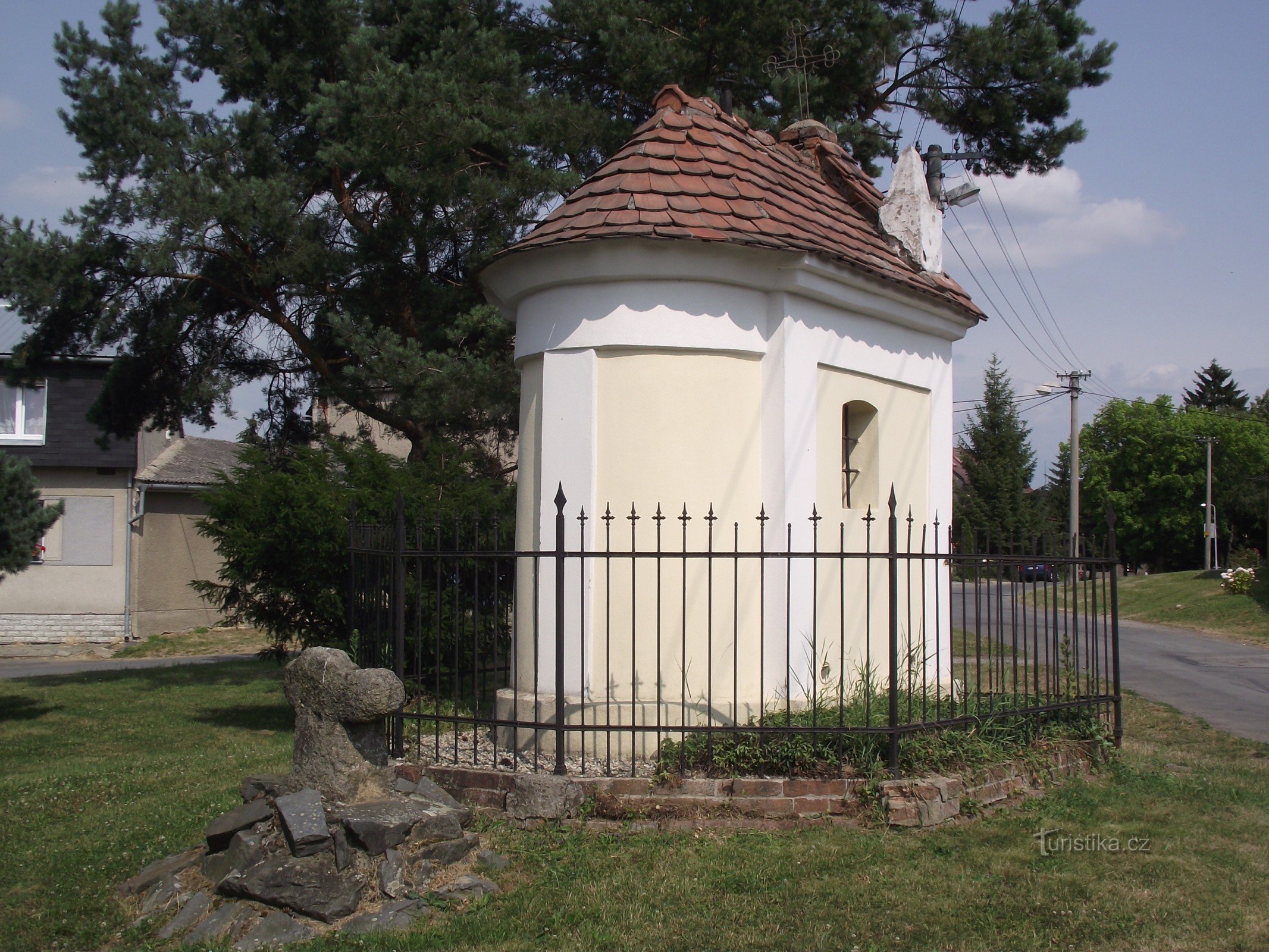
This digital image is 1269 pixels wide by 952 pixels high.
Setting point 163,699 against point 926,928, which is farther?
point 163,699

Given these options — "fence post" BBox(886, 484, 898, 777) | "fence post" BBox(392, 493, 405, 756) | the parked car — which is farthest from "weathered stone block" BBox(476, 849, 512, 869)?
the parked car

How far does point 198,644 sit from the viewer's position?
23.2m

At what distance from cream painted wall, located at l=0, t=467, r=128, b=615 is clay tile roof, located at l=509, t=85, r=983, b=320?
18589mm

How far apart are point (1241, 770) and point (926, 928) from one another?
5.01m

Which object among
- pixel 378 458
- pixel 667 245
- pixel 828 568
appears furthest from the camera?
pixel 378 458

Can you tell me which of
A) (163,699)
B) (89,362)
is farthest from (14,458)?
(89,362)

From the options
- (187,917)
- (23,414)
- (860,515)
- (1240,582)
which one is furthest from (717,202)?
(1240,582)

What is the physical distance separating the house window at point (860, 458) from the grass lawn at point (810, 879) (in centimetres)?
274

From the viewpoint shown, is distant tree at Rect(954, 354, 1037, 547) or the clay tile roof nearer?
the clay tile roof

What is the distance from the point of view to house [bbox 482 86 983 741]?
767cm

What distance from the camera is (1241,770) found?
28.0 ft

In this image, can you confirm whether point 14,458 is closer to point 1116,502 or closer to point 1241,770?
point 1241,770

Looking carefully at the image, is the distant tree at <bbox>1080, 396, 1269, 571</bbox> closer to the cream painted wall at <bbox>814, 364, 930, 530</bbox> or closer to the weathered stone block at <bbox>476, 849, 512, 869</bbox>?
the cream painted wall at <bbox>814, 364, 930, 530</bbox>

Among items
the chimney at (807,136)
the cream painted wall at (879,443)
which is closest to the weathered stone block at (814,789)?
the cream painted wall at (879,443)
